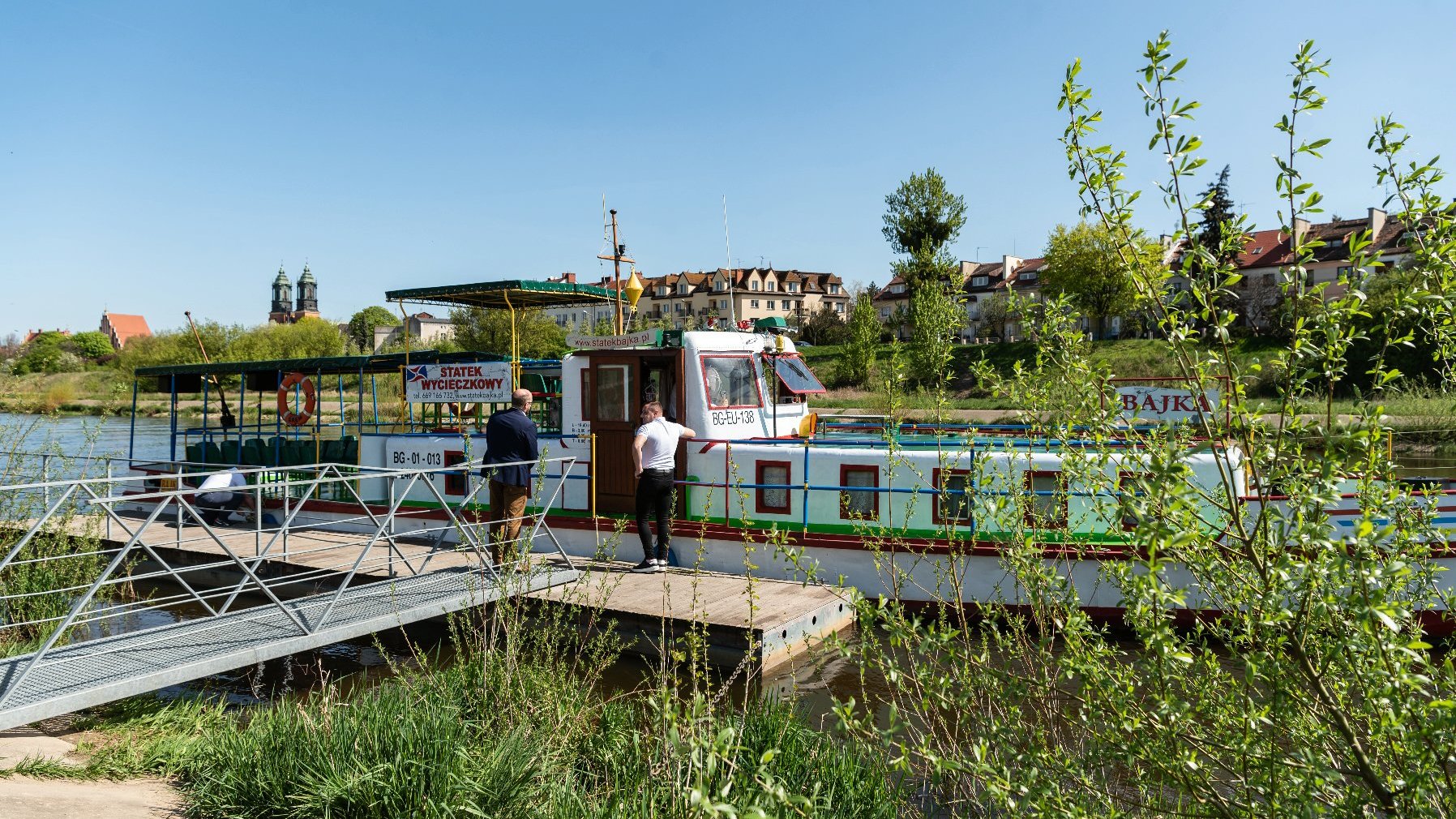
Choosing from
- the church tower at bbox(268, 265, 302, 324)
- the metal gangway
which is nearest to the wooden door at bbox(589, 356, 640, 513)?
the metal gangway

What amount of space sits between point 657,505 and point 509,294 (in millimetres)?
4757

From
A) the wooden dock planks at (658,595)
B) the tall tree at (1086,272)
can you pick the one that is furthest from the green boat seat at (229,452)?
the tall tree at (1086,272)

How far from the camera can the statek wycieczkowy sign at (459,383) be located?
41.5 ft

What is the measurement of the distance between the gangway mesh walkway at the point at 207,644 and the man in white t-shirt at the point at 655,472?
132cm

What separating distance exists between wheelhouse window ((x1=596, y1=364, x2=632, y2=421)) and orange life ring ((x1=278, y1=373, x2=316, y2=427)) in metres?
6.15

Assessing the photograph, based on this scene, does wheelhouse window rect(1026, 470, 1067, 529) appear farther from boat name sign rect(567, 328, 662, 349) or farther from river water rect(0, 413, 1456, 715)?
boat name sign rect(567, 328, 662, 349)

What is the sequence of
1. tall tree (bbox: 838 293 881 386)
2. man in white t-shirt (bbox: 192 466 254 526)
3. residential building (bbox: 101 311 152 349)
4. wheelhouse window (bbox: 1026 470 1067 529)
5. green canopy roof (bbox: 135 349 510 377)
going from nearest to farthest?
1. wheelhouse window (bbox: 1026 470 1067 529)
2. green canopy roof (bbox: 135 349 510 377)
3. man in white t-shirt (bbox: 192 466 254 526)
4. tall tree (bbox: 838 293 881 386)
5. residential building (bbox: 101 311 152 349)

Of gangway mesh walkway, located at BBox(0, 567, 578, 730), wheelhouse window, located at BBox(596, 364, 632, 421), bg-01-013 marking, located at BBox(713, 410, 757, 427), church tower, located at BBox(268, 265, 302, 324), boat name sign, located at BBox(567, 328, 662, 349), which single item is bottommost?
gangway mesh walkway, located at BBox(0, 567, 578, 730)

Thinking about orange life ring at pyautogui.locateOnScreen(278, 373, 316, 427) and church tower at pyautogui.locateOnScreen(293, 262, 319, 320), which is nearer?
orange life ring at pyautogui.locateOnScreen(278, 373, 316, 427)

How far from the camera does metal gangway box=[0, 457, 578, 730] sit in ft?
21.6

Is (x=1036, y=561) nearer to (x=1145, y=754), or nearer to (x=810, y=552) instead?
(x=1145, y=754)

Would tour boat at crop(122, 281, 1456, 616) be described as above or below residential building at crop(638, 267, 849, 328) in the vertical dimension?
below

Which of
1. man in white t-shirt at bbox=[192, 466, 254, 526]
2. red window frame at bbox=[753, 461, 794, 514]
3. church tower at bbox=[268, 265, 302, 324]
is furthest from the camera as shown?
church tower at bbox=[268, 265, 302, 324]

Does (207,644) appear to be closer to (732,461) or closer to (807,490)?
(732,461)
